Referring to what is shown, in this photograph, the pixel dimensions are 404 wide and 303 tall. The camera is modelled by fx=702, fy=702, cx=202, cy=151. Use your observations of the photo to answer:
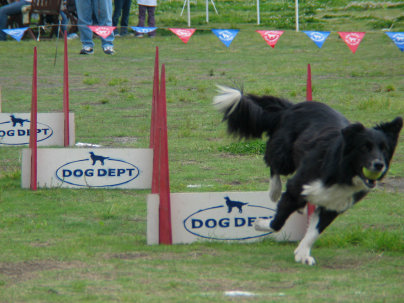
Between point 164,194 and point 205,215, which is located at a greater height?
point 164,194

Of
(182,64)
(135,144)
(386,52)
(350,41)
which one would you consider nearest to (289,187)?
(135,144)

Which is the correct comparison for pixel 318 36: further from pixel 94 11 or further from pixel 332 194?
pixel 332 194

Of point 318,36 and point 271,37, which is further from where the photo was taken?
point 271,37

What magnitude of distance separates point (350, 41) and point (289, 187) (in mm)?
5794

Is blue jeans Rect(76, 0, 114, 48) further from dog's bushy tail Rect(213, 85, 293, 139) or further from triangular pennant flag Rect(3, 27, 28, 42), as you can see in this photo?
dog's bushy tail Rect(213, 85, 293, 139)

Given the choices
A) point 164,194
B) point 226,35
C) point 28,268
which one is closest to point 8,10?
point 226,35

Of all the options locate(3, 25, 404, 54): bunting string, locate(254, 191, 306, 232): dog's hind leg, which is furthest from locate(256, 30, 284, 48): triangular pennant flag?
locate(254, 191, 306, 232): dog's hind leg

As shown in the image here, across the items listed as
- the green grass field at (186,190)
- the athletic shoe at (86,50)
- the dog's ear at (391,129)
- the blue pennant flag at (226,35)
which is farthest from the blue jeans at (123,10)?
the dog's ear at (391,129)

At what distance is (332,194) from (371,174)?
1.55 feet

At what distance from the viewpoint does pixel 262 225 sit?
5.76 m

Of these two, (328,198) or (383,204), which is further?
(383,204)

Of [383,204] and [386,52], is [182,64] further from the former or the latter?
[383,204]

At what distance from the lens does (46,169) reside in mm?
7703

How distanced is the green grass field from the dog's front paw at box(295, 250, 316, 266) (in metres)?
0.06
